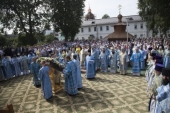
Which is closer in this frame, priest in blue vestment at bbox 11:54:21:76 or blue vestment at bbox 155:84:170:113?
blue vestment at bbox 155:84:170:113

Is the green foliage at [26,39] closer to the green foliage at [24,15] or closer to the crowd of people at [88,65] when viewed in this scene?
the green foliage at [24,15]

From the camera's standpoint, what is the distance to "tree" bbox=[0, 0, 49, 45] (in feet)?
90.5

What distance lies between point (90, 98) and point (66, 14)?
26.8m

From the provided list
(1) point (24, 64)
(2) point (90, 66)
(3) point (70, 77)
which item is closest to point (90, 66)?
(2) point (90, 66)

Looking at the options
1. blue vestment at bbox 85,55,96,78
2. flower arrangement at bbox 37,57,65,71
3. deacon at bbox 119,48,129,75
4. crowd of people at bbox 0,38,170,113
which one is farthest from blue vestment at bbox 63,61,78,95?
deacon at bbox 119,48,129,75

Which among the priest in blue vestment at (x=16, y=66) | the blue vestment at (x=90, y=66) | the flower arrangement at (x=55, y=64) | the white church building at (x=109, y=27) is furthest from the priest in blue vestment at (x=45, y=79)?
the white church building at (x=109, y=27)

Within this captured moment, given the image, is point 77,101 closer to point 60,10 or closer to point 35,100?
point 35,100

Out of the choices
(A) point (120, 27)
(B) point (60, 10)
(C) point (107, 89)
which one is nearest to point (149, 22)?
(A) point (120, 27)

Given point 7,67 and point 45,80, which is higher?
point 7,67

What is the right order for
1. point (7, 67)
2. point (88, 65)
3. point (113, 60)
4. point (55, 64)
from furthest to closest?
1. point (113, 60)
2. point (7, 67)
3. point (88, 65)
4. point (55, 64)

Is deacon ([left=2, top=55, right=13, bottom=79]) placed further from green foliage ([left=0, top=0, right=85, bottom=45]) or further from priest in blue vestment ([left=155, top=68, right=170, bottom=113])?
green foliage ([left=0, top=0, right=85, bottom=45])

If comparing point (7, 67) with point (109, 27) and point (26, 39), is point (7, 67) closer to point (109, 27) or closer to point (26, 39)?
point (26, 39)

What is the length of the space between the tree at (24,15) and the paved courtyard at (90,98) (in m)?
20.9

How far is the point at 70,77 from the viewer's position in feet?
25.4
